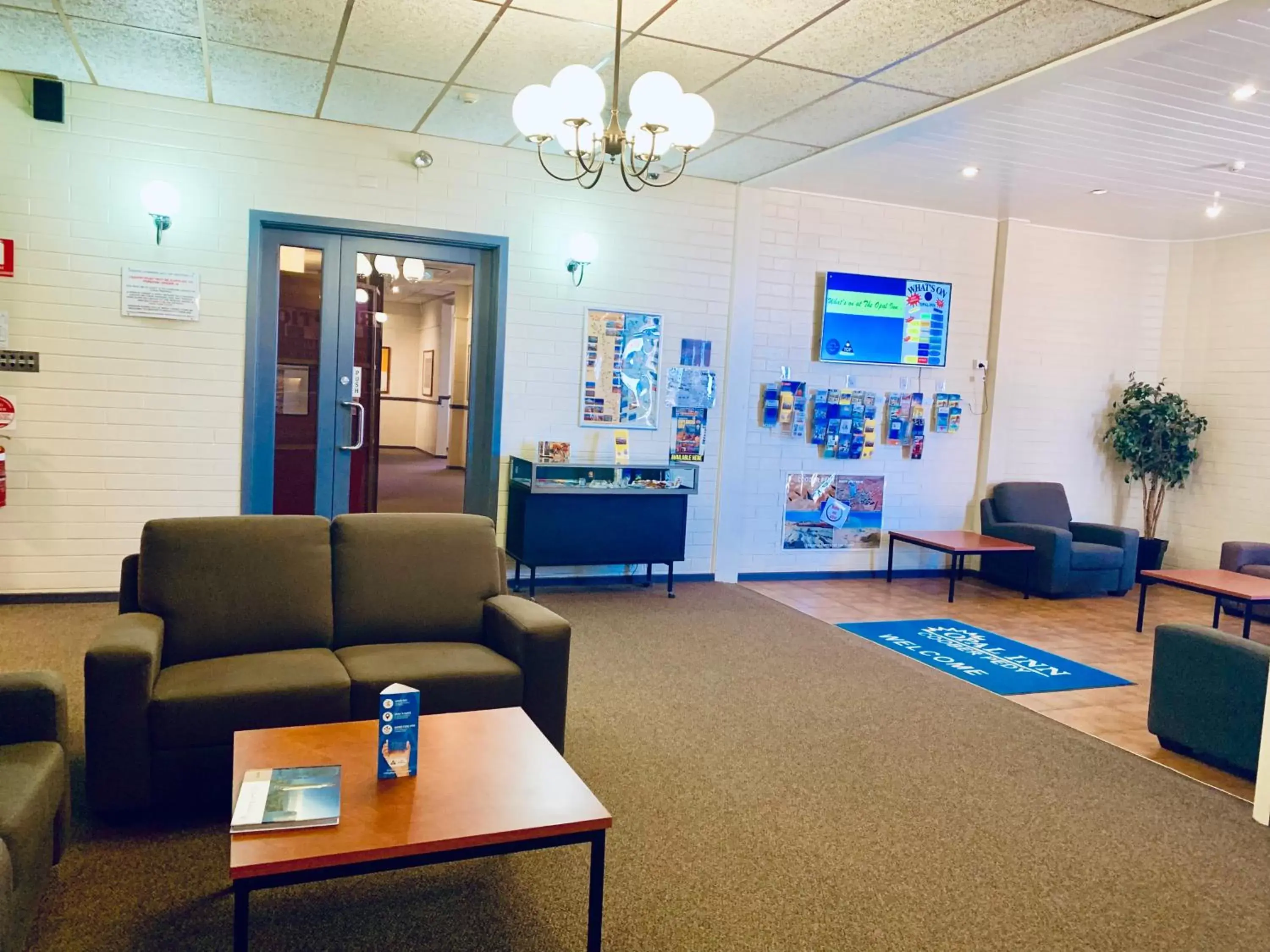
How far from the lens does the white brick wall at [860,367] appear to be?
273 inches

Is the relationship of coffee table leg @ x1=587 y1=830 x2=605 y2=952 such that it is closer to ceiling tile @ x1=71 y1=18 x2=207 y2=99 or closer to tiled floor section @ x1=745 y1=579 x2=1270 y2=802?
tiled floor section @ x1=745 y1=579 x2=1270 y2=802

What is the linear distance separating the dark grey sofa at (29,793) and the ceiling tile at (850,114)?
4.27 metres

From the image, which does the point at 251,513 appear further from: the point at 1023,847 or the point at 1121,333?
the point at 1121,333

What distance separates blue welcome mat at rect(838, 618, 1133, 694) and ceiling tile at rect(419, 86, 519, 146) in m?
3.72

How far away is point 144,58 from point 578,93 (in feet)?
9.42

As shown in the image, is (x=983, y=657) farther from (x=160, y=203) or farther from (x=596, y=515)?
(x=160, y=203)

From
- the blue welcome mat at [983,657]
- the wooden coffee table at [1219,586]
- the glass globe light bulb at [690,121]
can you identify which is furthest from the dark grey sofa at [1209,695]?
the glass globe light bulb at [690,121]

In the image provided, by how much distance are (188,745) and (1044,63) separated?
173 inches

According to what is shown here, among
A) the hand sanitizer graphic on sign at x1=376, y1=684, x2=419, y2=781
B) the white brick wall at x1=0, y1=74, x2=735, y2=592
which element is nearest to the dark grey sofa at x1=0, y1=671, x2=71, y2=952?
the hand sanitizer graphic on sign at x1=376, y1=684, x2=419, y2=781

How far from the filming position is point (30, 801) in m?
2.08

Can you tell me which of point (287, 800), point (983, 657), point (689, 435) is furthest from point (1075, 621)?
point (287, 800)

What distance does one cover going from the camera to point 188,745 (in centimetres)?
274

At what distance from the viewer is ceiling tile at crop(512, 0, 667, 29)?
3.73 metres

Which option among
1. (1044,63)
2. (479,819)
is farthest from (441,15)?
(479,819)
